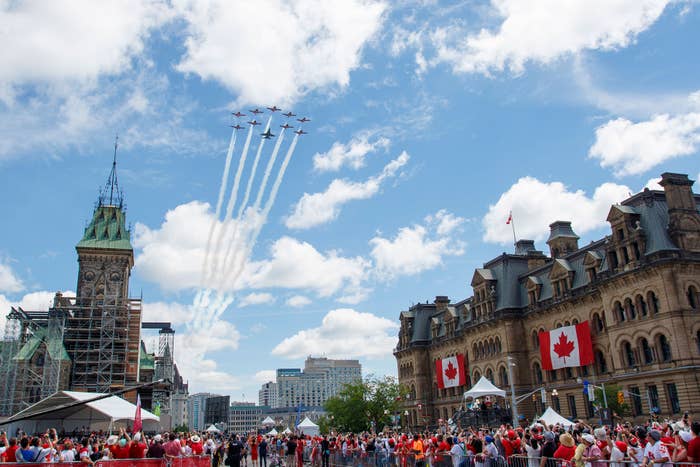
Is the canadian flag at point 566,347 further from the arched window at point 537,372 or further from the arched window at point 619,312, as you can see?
the arched window at point 619,312

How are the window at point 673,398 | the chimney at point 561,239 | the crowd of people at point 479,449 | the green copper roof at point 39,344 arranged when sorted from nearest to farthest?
the crowd of people at point 479,449 → the window at point 673,398 → the chimney at point 561,239 → the green copper roof at point 39,344

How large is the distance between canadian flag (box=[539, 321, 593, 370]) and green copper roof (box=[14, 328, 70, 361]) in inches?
2418

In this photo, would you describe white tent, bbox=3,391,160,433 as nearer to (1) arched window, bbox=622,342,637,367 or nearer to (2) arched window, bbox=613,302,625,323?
(1) arched window, bbox=622,342,637,367

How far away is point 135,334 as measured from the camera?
298 feet

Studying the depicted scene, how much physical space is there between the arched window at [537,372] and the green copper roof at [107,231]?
70.0m

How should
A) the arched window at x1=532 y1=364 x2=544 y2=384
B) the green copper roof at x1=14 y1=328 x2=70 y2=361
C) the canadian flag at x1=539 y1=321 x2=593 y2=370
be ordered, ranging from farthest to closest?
the green copper roof at x1=14 y1=328 x2=70 y2=361, the arched window at x1=532 y1=364 x2=544 y2=384, the canadian flag at x1=539 y1=321 x2=593 y2=370

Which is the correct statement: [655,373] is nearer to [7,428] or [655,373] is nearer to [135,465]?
[135,465]

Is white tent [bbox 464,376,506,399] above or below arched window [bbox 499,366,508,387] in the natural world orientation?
below

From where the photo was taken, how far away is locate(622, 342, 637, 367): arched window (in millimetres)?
49438

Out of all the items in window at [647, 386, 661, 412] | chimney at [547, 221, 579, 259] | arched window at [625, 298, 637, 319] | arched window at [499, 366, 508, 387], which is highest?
chimney at [547, 221, 579, 259]

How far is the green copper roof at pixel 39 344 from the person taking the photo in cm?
7831

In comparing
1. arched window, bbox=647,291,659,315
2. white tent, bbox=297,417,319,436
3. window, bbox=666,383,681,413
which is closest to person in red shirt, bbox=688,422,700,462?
window, bbox=666,383,681,413

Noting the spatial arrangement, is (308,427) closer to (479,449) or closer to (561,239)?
(561,239)

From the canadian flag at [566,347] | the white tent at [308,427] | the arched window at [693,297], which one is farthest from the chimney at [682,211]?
the white tent at [308,427]
